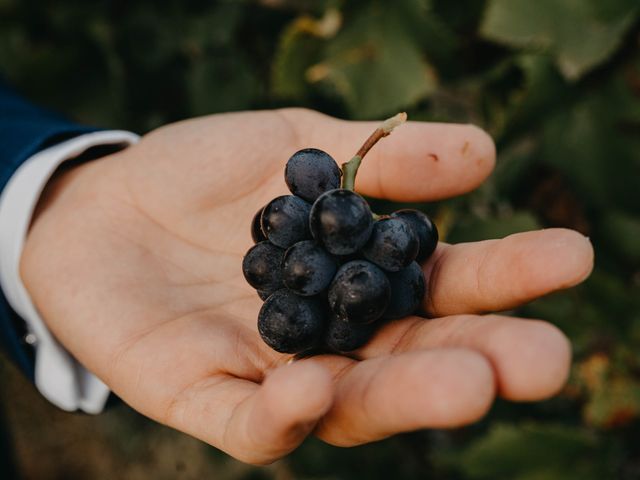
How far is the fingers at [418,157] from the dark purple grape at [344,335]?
0.50 metres

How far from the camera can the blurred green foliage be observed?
6.38 ft

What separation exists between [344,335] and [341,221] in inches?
9.2

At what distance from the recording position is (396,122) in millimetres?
1314

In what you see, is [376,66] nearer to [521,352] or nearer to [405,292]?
[405,292]

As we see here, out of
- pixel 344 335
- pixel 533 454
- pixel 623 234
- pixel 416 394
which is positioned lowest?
pixel 533 454

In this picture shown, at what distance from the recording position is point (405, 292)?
127cm

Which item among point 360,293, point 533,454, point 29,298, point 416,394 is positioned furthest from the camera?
point 533,454

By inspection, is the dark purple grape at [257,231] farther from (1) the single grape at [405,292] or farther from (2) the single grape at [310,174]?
(1) the single grape at [405,292]

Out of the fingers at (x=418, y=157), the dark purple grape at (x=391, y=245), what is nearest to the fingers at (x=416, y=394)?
the dark purple grape at (x=391, y=245)

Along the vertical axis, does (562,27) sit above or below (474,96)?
above

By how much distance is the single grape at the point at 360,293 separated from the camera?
3.87ft

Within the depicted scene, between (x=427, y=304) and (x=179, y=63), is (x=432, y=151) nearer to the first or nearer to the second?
(x=427, y=304)

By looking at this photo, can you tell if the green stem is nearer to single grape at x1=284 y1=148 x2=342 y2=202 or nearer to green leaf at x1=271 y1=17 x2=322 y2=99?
single grape at x1=284 y1=148 x2=342 y2=202

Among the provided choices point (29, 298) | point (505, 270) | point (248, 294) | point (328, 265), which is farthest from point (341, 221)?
point (29, 298)
